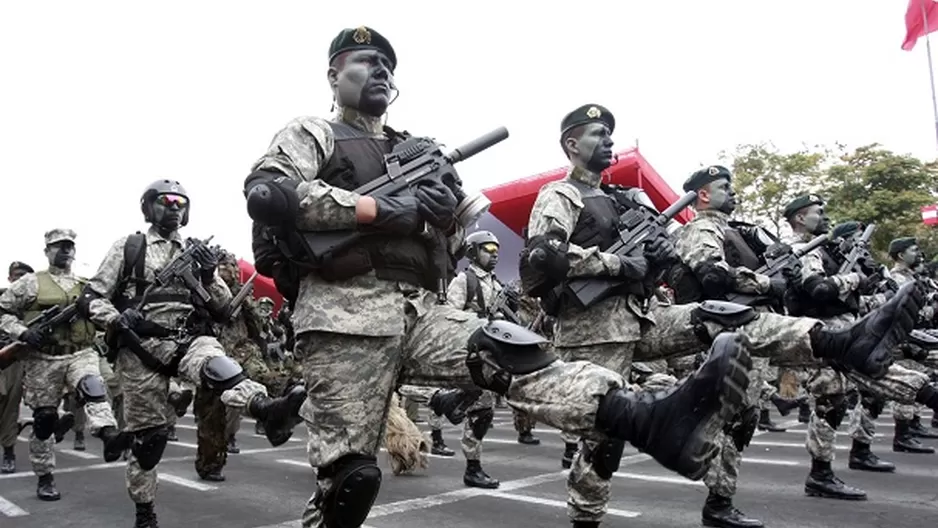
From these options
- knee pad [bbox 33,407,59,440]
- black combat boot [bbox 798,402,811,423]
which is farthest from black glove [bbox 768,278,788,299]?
black combat boot [bbox 798,402,811,423]

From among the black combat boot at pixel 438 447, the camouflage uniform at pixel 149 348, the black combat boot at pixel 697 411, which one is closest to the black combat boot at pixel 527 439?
the black combat boot at pixel 438 447

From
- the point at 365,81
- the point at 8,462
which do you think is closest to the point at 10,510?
the point at 8,462

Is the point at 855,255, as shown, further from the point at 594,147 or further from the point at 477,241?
the point at 477,241

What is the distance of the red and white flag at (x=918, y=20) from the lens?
1616 cm

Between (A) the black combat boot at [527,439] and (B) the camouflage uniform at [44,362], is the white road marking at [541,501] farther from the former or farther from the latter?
(B) the camouflage uniform at [44,362]

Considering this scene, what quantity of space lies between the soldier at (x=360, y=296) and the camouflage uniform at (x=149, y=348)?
5.96ft

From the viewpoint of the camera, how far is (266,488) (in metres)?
6.49

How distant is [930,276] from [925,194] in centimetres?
1633

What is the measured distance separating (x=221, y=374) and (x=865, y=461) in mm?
5722

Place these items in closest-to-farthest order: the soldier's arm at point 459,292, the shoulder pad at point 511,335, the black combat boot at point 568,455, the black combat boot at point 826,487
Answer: the shoulder pad at point 511,335 → the black combat boot at point 826,487 → the black combat boot at point 568,455 → the soldier's arm at point 459,292

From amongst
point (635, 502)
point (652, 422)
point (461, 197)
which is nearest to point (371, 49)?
point (461, 197)

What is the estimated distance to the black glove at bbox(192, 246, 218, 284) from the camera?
5477mm

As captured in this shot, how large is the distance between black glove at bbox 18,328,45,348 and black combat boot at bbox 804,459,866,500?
6612mm

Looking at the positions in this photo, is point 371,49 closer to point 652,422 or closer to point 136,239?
point 652,422
